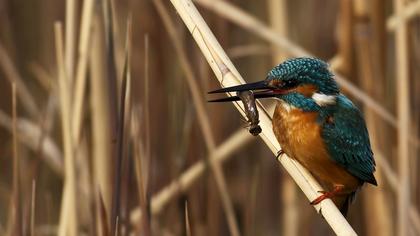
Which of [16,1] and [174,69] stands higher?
[16,1]

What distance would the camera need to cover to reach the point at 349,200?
2559mm

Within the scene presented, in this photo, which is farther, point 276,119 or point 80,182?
point 80,182

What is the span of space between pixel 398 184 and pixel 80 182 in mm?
1299

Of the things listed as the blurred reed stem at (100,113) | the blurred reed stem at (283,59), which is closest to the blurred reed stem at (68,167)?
the blurred reed stem at (100,113)

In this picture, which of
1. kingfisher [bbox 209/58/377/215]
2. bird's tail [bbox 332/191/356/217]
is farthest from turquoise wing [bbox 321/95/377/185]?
bird's tail [bbox 332/191/356/217]

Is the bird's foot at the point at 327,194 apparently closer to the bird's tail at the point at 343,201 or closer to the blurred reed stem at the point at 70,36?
the bird's tail at the point at 343,201

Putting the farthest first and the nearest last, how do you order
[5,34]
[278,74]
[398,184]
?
1. [5,34]
2. [398,184]
3. [278,74]

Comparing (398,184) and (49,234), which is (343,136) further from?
(49,234)

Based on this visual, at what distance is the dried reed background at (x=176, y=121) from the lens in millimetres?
2379

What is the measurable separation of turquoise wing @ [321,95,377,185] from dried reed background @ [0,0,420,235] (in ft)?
0.50

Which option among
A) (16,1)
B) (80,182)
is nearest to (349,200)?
(80,182)

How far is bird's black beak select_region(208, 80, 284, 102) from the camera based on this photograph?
6.35 feet

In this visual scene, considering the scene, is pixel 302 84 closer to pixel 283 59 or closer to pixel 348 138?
pixel 348 138

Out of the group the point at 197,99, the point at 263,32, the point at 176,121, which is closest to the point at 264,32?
the point at 263,32
